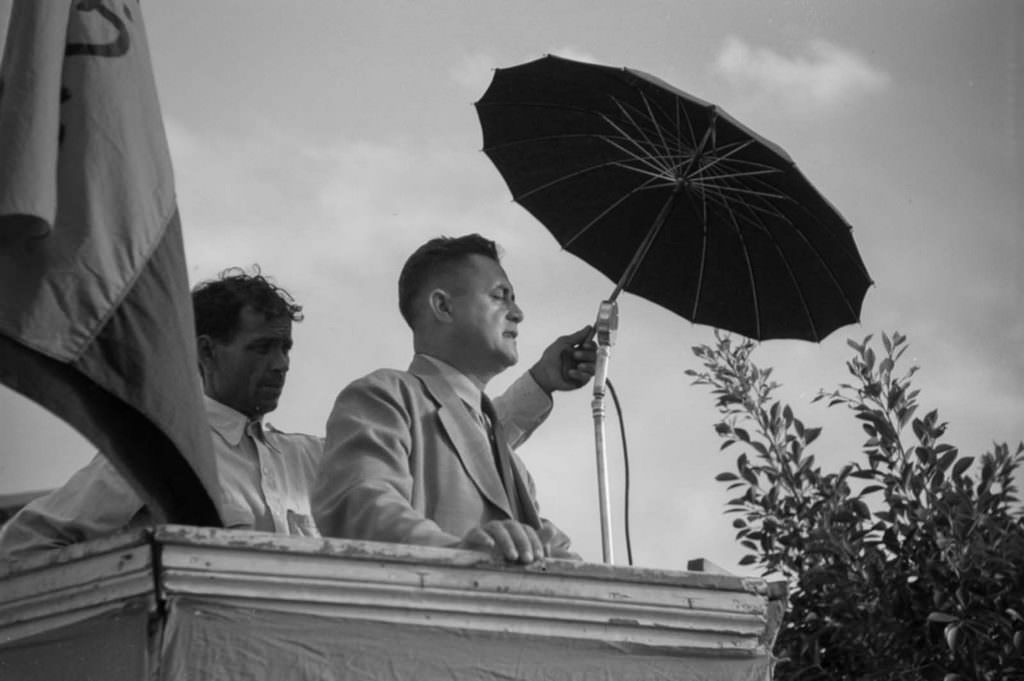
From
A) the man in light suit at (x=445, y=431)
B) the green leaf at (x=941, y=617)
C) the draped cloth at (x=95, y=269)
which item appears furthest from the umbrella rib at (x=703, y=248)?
the draped cloth at (x=95, y=269)

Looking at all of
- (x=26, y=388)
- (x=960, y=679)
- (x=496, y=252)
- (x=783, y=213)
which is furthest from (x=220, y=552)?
(x=960, y=679)

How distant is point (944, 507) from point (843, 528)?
0.27 meters

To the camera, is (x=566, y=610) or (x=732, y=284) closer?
(x=566, y=610)

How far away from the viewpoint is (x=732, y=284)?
4164 millimetres

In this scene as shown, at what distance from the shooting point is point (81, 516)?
3.67m

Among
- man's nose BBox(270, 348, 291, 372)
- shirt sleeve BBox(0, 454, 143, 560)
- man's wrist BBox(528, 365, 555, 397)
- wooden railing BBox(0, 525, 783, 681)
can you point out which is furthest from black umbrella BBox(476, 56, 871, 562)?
wooden railing BBox(0, 525, 783, 681)

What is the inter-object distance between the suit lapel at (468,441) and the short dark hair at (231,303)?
0.85 meters

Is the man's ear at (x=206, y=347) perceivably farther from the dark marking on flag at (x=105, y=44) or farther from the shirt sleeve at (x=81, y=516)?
the dark marking on flag at (x=105, y=44)

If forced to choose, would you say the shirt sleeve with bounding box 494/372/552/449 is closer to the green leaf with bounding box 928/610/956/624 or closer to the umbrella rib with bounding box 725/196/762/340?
the umbrella rib with bounding box 725/196/762/340

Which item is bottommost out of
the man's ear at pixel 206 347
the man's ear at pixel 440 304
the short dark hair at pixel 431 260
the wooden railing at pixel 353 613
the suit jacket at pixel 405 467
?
the wooden railing at pixel 353 613

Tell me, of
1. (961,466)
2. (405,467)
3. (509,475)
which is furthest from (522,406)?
(961,466)

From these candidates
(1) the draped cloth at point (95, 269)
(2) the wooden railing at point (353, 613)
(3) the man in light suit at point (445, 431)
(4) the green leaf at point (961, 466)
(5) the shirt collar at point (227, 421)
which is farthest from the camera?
(4) the green leaf at point (961, 466)

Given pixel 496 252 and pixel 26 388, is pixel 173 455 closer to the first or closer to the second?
pixel 26 388

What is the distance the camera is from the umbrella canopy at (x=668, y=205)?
3977 millimetres
